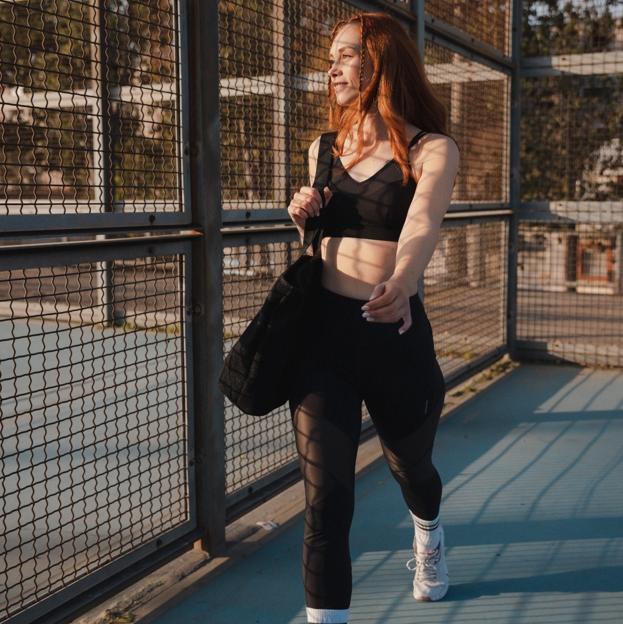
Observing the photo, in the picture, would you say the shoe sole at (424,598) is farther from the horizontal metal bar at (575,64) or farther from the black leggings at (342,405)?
the horizontal metal bar at (575,64)

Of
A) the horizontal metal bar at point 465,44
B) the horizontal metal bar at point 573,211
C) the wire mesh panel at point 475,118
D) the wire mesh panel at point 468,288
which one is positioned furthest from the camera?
the horizontal metal bar at point 573,211

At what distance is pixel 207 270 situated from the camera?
3244mm

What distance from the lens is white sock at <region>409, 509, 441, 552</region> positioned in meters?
2.99

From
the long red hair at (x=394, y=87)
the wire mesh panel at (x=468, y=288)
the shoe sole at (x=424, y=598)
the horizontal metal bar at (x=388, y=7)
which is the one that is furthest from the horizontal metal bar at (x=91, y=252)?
the wire mesh panel at (x=468, y=288)

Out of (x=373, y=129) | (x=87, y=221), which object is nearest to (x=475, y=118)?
(x=373, y=129)

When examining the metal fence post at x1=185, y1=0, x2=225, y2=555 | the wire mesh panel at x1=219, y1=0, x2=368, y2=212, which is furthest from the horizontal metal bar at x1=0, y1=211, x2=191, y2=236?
the wire mesh panel at x1=219, y1=0, x2=368, y2=212

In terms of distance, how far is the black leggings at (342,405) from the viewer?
2.34m

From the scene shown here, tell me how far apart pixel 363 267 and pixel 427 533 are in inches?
39.4

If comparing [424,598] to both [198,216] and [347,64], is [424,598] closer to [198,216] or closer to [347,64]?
[198,216]

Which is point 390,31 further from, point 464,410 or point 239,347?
point 464,410

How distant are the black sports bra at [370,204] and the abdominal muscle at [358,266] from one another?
25mm

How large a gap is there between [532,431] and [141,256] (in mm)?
3031

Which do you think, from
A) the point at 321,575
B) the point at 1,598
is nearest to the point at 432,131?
the point at 321,575

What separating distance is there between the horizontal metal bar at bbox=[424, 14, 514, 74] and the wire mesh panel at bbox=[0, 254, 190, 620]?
2.07m
